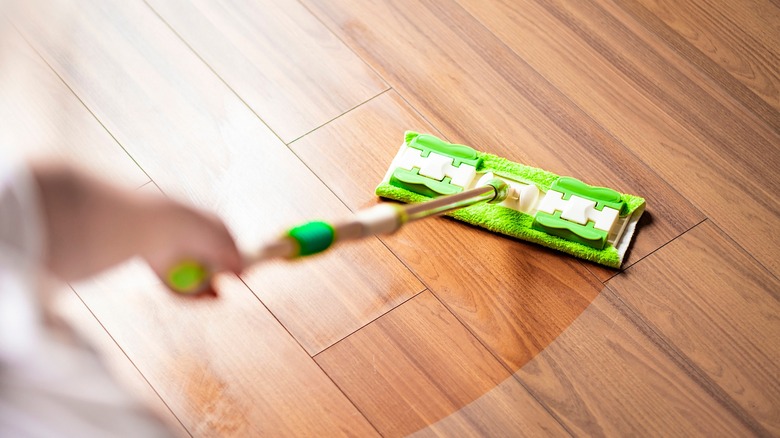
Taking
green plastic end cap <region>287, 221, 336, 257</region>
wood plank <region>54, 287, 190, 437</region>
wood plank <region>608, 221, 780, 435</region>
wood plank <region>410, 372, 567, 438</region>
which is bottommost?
wood plank <region>54, 287, 190, 437</region>

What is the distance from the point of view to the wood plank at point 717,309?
1.09 m

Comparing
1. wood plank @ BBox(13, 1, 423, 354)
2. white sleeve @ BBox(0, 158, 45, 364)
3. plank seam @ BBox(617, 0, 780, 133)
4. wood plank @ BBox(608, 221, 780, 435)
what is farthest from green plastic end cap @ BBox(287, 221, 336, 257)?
plank seam @ BBox(617, 0, 780, 133)

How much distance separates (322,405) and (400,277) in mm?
201

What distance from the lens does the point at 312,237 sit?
825 mm

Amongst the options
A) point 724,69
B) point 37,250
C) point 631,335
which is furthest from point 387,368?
point 724,69

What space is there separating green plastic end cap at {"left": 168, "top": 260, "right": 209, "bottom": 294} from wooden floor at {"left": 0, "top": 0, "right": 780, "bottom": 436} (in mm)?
342

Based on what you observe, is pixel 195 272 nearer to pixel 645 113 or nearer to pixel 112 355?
pixel 112 355

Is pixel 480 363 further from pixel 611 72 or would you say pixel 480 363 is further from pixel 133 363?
pixel 611 72

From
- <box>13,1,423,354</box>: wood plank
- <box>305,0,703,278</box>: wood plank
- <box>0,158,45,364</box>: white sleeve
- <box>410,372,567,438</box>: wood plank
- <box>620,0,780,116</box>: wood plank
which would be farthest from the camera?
<box>620,0,780,116</box>: wood plank

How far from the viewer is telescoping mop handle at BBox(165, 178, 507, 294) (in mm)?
760

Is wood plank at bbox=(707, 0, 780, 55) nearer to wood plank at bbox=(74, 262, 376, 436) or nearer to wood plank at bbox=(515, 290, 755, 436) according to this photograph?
wood plank at bbox=(515, 290, 755, 436)

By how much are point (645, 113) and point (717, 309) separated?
0.34m

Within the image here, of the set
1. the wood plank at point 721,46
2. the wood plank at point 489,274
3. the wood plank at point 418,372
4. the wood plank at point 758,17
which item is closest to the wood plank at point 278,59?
the wood plank at point 489,274

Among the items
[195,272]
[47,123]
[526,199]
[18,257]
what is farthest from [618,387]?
[47,123]
